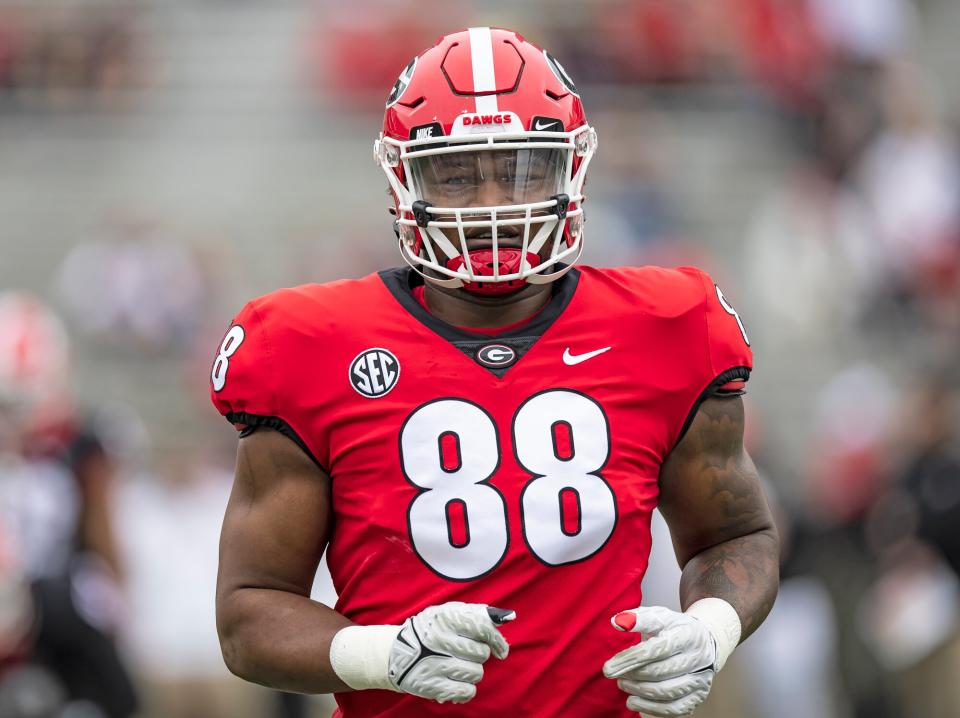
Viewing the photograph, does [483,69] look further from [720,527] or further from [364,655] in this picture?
[364,655]

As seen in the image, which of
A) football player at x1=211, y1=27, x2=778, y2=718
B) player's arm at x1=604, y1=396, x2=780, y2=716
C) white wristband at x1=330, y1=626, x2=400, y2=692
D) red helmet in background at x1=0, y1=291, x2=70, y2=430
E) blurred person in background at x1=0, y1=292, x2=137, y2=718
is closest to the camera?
white wristband at x1=330, y1=626, x2=400, y2=692

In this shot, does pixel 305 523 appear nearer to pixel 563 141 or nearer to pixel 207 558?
pixel 563 141

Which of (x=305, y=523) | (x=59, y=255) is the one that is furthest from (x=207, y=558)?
(x=305, y=523)

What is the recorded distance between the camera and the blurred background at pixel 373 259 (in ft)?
22.9

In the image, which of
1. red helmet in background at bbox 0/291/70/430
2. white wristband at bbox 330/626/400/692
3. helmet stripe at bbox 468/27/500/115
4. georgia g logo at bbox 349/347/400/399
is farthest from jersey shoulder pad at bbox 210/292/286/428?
red helmet in background at bbox 0/291/70/430

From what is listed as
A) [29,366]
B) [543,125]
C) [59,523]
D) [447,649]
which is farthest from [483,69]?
[29,366]

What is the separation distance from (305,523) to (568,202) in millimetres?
778

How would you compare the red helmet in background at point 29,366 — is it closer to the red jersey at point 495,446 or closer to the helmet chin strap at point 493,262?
the red jersey at point 495,446

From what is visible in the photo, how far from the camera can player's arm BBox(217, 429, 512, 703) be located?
2.82 meters

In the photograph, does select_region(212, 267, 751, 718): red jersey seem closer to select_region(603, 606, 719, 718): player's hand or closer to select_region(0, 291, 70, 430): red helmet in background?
select_region(603, 606, 719, 718): player's hand

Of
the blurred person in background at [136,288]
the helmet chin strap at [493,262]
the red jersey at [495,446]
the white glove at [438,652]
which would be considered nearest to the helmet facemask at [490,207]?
the helmet chin strap at [493,262]

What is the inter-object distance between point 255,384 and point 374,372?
22 cm

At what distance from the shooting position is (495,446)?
293 centimetres

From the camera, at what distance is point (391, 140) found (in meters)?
3.13
